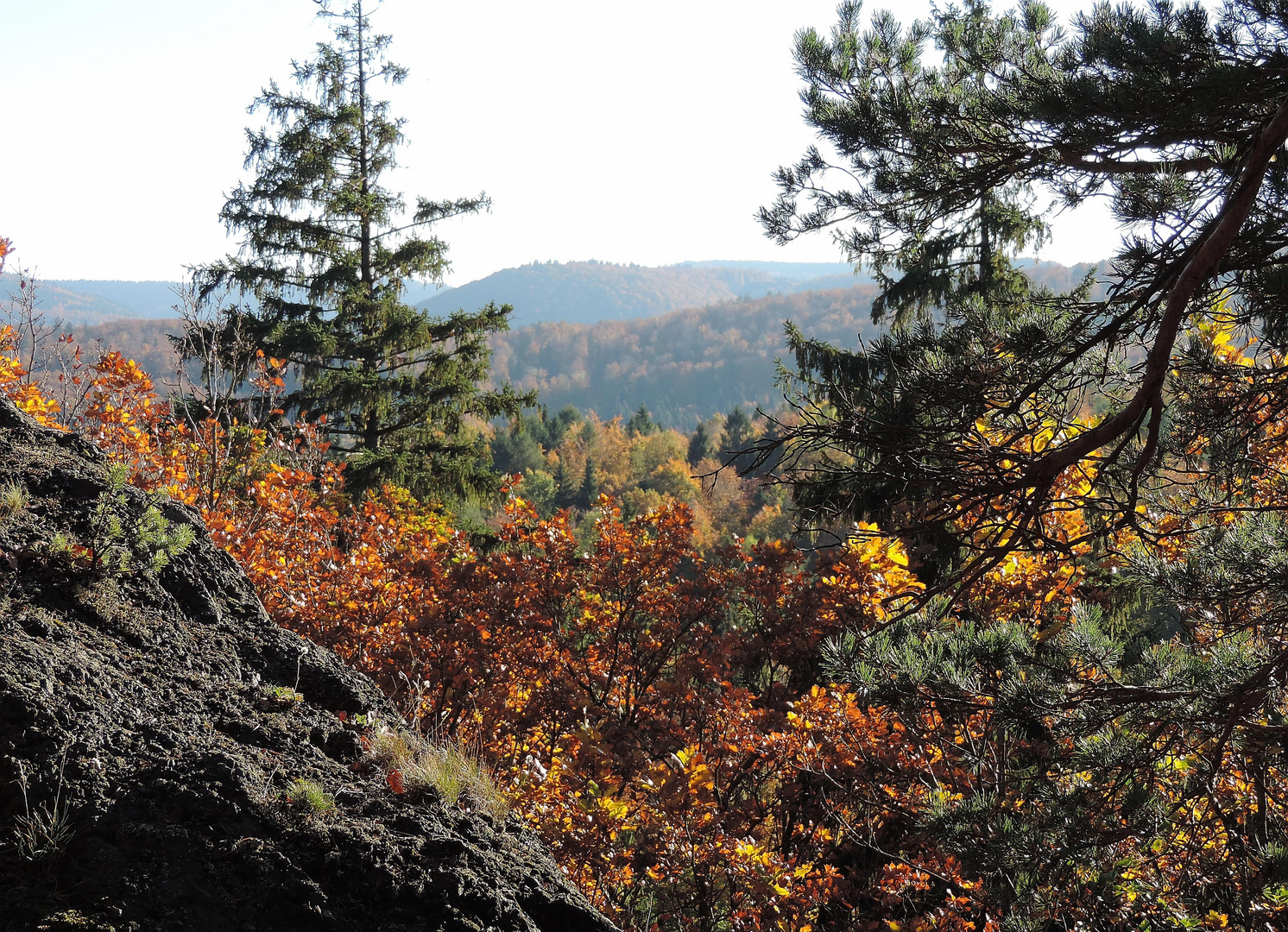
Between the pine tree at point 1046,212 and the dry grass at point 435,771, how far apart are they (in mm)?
1313

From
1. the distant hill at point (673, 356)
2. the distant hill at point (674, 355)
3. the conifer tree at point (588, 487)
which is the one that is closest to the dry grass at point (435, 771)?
the conifer tree at point (588, 487)

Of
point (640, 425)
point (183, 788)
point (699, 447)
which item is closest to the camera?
point (183, 788)

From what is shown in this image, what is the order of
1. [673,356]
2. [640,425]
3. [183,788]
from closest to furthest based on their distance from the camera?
[183,788] → [640,425] → [673,356]

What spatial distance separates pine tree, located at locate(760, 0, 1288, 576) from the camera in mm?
2443

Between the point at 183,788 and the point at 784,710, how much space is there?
15.6 feet

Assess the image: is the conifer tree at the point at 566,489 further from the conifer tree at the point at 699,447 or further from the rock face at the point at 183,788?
the rock face at the point at 183,788

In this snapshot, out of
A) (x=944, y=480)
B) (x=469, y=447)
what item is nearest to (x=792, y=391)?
(x=944, y=480)

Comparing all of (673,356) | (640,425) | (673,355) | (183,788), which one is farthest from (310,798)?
(673,355)

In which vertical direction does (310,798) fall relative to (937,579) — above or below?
below

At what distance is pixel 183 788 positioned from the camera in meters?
1.96

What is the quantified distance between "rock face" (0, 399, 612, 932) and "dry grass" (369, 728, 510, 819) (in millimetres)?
61

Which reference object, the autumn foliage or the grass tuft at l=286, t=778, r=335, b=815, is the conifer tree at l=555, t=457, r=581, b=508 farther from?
the grass tuft at l=286, t=778, r=335, b=815

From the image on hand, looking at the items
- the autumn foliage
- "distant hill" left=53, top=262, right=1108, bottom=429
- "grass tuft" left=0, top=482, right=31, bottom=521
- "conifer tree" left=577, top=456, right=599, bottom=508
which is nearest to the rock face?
"grass tuft" left=0, top=482, right=31, bottom=521

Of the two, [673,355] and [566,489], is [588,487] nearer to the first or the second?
[566,489]
